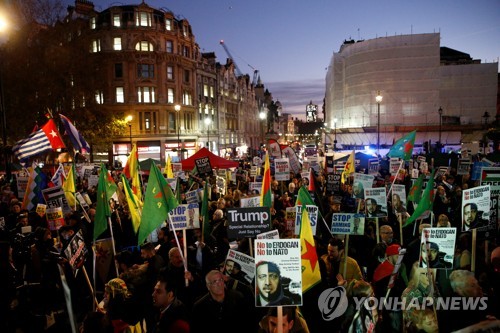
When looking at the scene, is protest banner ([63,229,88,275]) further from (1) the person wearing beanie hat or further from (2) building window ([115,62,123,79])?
(2) building window ([115,62,123,79])

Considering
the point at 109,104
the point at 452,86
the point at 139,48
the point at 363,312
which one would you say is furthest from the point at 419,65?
the point at 363,312

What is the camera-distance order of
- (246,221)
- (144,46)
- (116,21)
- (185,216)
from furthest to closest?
(144,46)
(116,21)
(185,216)
(246,221)

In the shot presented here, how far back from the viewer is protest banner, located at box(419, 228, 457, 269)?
5.48m

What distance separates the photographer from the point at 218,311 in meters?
5.12

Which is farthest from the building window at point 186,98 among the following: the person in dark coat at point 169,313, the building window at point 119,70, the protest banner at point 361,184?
the person in dark coat at point 169,313

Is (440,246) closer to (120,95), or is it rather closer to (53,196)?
(53,196)

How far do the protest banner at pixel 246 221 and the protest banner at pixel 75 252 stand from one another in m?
2.48

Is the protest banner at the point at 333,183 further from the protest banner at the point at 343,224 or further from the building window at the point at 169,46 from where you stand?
the building window at the point at 169,46

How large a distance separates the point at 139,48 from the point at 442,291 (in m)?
48.3

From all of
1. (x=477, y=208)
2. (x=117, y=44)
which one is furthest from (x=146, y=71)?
(x=477, y=208)

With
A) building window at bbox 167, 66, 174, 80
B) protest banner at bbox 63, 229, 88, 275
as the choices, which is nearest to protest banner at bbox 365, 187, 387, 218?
protest banner at bbox 63, 229, 88, 275

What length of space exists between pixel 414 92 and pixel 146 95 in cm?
3471

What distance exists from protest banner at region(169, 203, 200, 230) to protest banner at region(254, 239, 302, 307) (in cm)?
341

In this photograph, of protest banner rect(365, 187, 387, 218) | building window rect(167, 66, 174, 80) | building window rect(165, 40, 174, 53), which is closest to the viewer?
protest banner rect(365, 187, 387, 218)
